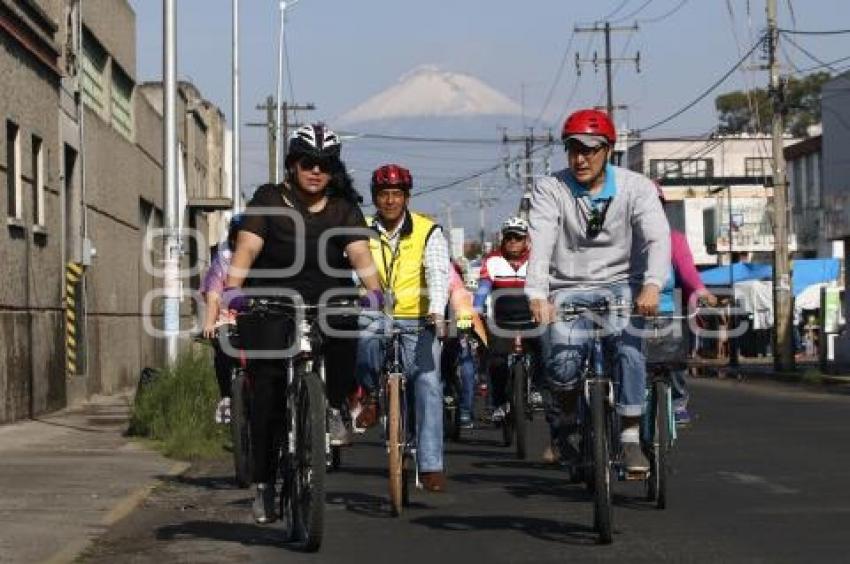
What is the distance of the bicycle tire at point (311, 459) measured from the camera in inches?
322

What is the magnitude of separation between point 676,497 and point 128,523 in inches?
128

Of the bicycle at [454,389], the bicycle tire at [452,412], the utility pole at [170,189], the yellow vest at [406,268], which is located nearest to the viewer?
the yellow vest at [406,268]

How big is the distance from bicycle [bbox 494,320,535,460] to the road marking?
91.4 inches

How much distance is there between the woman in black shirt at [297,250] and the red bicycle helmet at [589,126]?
1.31 metres

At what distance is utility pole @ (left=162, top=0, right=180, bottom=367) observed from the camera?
19469mm

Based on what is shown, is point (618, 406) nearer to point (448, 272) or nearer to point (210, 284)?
point (448, 272)

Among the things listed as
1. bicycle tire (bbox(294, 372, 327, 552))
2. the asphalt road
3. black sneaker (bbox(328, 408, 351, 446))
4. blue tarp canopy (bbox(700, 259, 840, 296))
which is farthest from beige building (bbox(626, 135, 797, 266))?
bicycle tire (bbox(294, 372, 327, 552))

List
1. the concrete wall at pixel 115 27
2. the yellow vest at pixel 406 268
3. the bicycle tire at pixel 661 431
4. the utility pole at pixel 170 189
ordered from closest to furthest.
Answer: the bicycle tire at pixel 661 431 < the yellow vest at pixel 406 268 < the utility pole at pixel 170 189 < the concrete wall at pixel 115 27

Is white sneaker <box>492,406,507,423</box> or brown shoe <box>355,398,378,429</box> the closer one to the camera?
brown shoe <box>355,398,378,429</box>

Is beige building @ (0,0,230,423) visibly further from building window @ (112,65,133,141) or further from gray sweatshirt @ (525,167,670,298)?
gray sweatshirt @ (525,167,670,298)

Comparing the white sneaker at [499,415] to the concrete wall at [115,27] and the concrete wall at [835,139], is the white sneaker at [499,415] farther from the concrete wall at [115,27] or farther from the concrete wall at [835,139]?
the concrete wall at [835,139]

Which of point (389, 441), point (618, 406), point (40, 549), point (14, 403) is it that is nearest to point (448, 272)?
point (389, 441)

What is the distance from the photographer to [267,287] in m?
8.77

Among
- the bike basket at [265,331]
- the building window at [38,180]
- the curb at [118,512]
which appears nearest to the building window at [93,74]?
the building window at [38,180]
